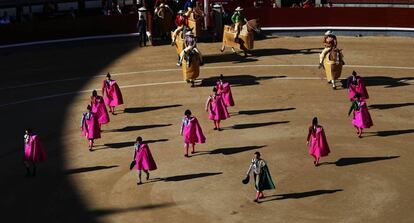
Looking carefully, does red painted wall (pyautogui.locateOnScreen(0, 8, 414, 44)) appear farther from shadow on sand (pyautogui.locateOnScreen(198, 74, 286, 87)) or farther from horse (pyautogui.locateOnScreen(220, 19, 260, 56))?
shadow on sand (pyautogui.locateOnScreen(198, 74, 286, 87))

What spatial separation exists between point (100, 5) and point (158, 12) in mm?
6739

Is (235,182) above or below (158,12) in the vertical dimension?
below

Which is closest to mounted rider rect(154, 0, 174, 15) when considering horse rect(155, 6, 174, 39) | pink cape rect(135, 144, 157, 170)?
horse rect(155, 6, 174, 39)

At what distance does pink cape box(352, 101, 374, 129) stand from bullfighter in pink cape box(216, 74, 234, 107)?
4.73m

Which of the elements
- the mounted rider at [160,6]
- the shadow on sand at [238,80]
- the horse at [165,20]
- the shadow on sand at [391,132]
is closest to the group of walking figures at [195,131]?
the shadow on sand at [391,132]

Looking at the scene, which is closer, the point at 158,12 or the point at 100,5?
the point at 158,12

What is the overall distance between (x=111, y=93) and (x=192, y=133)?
18.7 ft

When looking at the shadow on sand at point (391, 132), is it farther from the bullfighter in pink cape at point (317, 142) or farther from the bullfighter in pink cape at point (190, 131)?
the bullfighter in pink cape at point (190, 131)

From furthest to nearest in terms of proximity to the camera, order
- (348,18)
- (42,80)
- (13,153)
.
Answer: (348,18), (42,80), (13,153)

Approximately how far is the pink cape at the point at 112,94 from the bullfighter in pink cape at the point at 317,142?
814 centimetres

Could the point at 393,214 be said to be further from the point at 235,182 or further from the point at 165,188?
the point at 165,188

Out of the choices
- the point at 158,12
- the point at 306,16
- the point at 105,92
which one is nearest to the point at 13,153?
the point at 105,92

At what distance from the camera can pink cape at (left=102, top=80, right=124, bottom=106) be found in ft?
87.9

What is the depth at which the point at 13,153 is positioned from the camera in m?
23.4
